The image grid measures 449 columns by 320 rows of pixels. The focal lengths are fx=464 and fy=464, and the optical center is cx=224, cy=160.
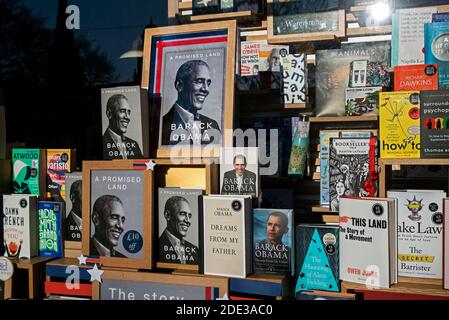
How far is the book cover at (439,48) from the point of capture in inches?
88.1

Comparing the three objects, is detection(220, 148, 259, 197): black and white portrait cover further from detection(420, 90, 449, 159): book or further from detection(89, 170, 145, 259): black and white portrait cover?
detection(420, 90, 449, 159): book

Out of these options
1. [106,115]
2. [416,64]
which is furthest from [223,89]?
[416,64]

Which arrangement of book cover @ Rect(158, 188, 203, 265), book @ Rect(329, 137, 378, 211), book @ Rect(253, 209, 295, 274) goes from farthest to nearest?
1. book @ Rect(329, 137, 378, 211)
2. book cover @ Rect(158, 188, 203, 265)
3. book @ Rect(253, 209, 295, 274)

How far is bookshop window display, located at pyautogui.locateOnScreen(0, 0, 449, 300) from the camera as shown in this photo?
2.16m

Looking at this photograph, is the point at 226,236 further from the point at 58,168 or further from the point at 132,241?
the point at 58,168

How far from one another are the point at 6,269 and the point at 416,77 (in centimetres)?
236

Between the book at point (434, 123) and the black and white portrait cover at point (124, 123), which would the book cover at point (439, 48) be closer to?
the book at point (434, 123)

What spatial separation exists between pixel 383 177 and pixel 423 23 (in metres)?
0.85

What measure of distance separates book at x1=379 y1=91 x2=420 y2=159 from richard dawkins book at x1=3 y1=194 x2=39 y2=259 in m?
1.90

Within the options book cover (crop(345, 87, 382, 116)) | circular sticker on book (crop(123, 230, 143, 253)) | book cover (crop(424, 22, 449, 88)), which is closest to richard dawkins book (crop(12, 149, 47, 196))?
circular sticker on book (crop(123, 230, 143, 253))

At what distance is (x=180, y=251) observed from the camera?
230 centimetres

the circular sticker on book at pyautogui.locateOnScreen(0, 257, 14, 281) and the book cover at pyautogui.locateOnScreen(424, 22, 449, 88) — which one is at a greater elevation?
the book cover at pyautogui.locateOnScreen(424, 22, 449, 88)

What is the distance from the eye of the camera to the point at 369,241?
82.4 inches

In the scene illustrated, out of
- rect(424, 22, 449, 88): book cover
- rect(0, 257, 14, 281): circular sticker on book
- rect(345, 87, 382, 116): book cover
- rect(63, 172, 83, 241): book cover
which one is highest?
rect(424, 22, 449, 88): book cover
